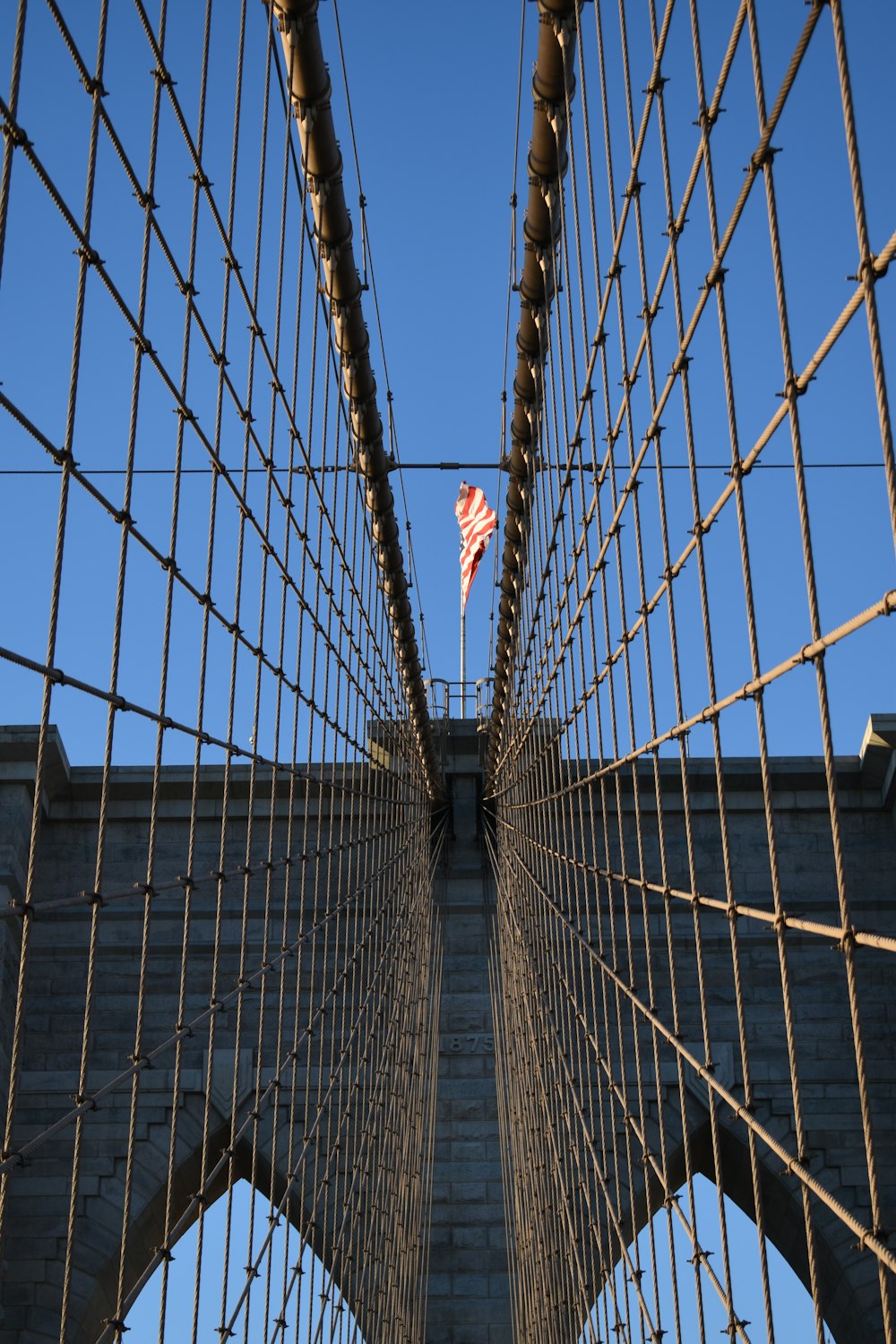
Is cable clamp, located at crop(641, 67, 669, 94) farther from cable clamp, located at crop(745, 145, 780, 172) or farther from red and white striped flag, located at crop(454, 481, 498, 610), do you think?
red and white striped flag, located at crop(454, 481, 498, 610)

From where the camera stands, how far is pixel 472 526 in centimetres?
1347

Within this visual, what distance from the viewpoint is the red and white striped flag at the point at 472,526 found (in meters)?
13.4

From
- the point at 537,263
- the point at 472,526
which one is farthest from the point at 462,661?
the point at 537,263

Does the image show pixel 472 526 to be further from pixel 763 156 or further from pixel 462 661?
pixel 763 156

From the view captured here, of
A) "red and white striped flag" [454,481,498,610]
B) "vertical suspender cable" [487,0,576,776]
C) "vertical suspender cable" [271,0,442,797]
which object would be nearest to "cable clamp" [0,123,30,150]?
"vertical suspender cable" [271,0,442,797]

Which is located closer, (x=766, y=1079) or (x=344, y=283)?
(x=344, y=283)

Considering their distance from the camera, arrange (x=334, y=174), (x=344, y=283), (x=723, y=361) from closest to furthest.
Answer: (x=723, y=361), (x=334, y=174), (x=344, y=283)

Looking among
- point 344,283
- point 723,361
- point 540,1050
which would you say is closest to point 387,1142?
point 540,1050

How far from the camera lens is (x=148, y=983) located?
1073cm

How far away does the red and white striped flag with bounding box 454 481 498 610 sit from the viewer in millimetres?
13352

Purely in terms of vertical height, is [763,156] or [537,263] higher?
[537,263]

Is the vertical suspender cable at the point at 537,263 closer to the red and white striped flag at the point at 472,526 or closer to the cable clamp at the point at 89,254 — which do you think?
the cable clamp at the point at 89,254

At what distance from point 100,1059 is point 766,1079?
4.69 meters

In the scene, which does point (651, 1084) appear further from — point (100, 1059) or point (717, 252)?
point (717, 252)
